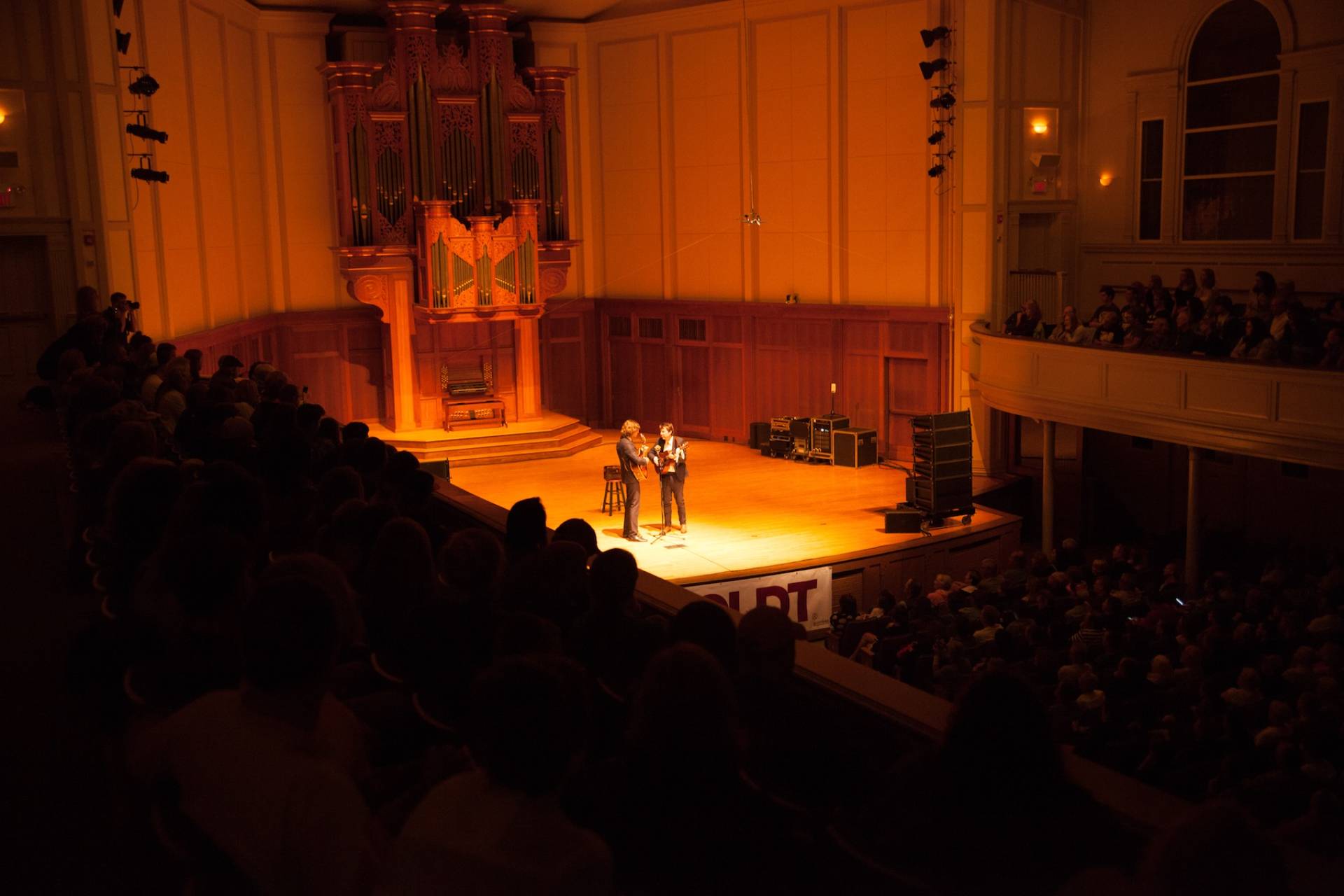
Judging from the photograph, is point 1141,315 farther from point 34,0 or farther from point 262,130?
point 262,130

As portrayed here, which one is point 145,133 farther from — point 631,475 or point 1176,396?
point 1176,396

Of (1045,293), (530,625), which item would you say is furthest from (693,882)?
(1045,293)

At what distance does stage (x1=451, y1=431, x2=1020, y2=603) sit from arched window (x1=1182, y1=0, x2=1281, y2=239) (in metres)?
4.35

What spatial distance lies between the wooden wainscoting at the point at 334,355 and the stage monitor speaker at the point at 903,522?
29.7 ft

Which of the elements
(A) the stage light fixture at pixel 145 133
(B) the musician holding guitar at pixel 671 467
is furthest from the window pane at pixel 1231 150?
(A) the stage light fixture at pixel 145 133

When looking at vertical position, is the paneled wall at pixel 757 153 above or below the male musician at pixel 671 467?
above

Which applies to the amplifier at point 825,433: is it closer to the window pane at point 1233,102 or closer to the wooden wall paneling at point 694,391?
the wooden wall paneling at point 694,391

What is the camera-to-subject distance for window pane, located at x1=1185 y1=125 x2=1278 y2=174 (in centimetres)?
1498

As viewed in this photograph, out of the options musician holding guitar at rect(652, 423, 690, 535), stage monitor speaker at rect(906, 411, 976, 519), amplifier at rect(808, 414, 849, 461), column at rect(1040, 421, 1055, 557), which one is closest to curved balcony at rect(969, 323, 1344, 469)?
column at rect(1040, 421, 1055, 557)

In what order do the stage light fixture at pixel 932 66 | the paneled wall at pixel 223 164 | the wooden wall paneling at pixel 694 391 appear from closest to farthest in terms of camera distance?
1. the paneled wall at pixel 223 164
2. the stage light fixture at pixel 932 66
3. the wooden wall paneling at pixel 694 391

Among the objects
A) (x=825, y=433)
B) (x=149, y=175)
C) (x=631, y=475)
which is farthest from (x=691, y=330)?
(x=149, y=175)

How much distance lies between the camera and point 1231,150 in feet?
50.4

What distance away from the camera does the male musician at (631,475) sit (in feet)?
42.9

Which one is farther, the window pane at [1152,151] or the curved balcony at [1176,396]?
the window pane at [1152,151]
